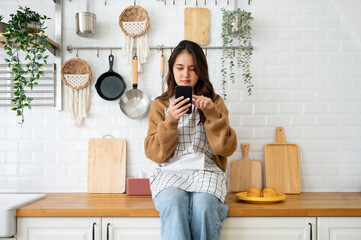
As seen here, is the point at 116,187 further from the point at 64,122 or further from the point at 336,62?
the point at 336,62

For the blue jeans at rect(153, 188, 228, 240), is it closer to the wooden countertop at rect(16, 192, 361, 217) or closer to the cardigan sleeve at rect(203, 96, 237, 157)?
the wooden countertop at rect(16, 192, 361, 217)

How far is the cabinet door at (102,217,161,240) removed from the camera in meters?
1.67

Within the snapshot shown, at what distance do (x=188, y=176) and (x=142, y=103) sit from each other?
0.66 meters

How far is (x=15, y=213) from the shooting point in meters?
1.66

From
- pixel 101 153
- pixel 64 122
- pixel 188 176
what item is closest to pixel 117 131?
pixel 101 153

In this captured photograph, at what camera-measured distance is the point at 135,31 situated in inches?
85.6

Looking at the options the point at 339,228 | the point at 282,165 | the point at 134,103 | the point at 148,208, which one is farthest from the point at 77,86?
the point at 339,228

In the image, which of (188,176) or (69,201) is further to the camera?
(69,201)

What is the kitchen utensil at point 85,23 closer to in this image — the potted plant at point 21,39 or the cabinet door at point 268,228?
the potted plant at point 21,39

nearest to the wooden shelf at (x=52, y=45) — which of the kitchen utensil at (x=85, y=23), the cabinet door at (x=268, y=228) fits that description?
the kitchen utensil at (x=85, y=23)

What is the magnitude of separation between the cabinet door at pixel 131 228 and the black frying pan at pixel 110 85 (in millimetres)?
813

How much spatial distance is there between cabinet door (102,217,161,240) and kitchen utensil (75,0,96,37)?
113 cm

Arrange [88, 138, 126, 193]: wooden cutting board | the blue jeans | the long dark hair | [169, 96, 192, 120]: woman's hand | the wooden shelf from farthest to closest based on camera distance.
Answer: [88, 138, 126, 193]: wooden cutting board
the wooden shelf
the long dark hair
[169, 96, 192, 120]: woman's hand
the blue jeans

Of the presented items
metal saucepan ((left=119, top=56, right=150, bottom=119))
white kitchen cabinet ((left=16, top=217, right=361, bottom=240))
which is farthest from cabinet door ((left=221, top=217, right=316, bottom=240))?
metal saucepan ((left=119, top=56, right=150, bottom=119))
